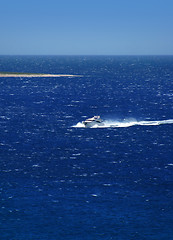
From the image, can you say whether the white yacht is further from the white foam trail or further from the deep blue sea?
the deep blue sea

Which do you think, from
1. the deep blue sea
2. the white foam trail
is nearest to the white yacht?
the white foam trail

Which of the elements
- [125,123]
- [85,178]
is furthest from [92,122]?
[85,178]

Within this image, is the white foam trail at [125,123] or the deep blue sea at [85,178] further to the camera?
the white foam trail at [125,123]

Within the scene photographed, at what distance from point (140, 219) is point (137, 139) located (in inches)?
1857

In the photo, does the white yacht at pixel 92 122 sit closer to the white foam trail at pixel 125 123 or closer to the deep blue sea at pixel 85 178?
the white foam trail at pixel 125 123

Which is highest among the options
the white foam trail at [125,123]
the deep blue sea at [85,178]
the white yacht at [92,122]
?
the white yacht at [92,122]

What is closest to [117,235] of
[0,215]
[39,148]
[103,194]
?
[103,194]

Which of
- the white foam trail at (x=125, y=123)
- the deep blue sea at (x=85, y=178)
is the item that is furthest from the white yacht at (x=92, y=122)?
the deep blue sea at (x=85, y=178)

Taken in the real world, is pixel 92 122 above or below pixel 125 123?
above

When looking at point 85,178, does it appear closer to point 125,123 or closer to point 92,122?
point 92,122

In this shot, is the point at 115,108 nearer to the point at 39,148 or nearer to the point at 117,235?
the point at 39,148

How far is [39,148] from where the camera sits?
94625 mm

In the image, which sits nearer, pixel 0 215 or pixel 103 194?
pixel 0 215

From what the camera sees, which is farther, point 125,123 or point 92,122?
point 125,123
